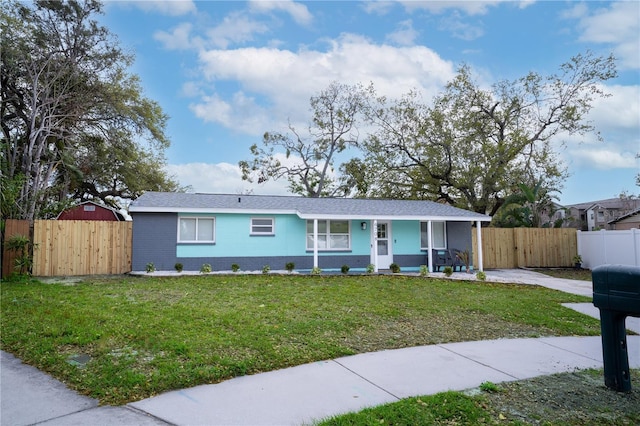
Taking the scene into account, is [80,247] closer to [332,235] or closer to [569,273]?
[332,235]

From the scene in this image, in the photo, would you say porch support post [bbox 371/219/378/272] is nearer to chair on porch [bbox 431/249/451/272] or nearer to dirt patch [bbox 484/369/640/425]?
chair on porch [bbox 431/249/451/272]

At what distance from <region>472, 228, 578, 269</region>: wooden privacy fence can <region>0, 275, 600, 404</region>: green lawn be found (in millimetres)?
7898

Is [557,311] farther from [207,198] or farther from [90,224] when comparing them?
[90,224]

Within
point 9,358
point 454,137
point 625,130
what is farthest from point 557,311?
point 454,137

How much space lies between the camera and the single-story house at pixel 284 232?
15.0m

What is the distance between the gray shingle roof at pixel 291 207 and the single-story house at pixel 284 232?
0.12 ft

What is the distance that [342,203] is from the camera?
61.6 ft

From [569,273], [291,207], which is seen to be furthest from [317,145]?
[569,273]

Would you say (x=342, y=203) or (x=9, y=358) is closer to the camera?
(x=9, y=358)

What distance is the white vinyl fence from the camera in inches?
642

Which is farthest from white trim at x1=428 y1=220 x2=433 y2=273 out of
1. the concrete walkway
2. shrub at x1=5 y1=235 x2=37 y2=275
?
shrub at x1=5 y1=235 x2=37 y2=275

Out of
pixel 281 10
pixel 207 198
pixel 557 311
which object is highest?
pixel 281 10

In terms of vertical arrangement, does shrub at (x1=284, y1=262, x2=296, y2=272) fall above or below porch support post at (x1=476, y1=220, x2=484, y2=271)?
below

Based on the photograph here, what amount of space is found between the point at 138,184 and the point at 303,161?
45.6 ft
